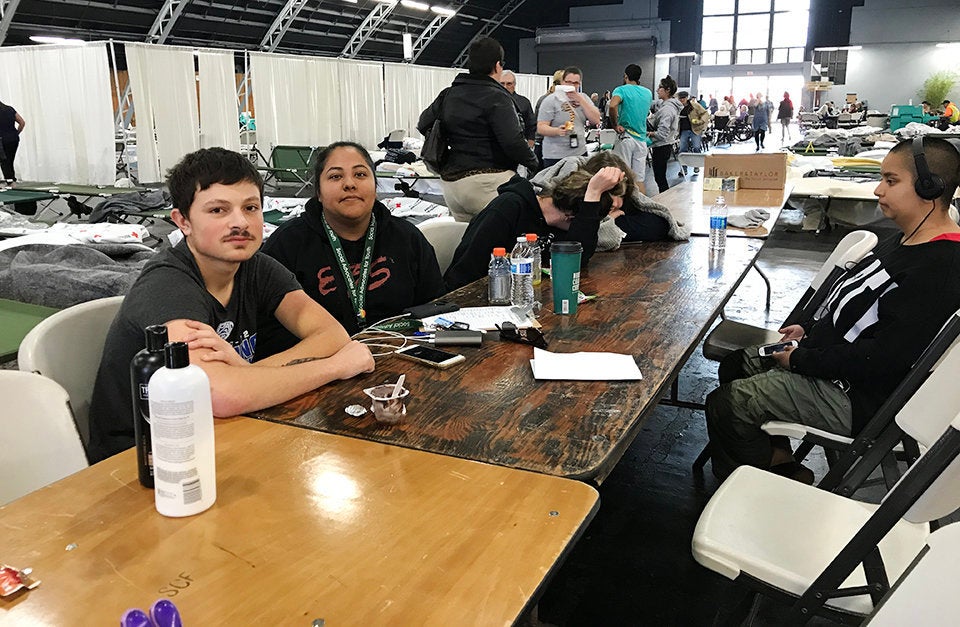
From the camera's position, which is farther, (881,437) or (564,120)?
(564,120)

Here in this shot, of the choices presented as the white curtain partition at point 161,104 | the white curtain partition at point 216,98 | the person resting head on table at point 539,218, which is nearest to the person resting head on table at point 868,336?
the person resting head on table at point 539,218

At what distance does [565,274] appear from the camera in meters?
2.34

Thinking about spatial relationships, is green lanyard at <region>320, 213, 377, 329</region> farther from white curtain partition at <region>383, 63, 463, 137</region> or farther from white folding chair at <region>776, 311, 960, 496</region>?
white curtain partition at <region>383, 63, 463, 137</region>

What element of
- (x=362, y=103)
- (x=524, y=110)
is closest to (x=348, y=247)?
(x=524, y=110)

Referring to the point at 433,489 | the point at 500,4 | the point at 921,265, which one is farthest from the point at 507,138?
the point at 500,4

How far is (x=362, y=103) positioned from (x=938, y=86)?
52.5ft

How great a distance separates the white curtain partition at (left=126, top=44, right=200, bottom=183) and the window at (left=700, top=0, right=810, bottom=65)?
20.7m

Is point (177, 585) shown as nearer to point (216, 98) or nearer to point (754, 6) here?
point (216, 98)

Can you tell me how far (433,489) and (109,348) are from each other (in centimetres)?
94

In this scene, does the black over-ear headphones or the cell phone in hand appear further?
the cell phone in hand

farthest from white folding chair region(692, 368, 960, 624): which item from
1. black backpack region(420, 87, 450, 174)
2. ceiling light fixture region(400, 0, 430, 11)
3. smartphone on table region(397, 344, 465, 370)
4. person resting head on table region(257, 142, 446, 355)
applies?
ceiling light fixture region(400, 0, 430, 11)

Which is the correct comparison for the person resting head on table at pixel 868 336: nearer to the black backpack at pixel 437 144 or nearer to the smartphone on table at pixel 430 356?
the smartphone on table at pixel 430 356

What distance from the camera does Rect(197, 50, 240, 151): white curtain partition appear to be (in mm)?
8828

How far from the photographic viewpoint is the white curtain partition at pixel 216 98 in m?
8.83
